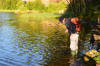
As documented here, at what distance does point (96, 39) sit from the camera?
57.2ft

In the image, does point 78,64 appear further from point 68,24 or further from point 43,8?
point 43,8

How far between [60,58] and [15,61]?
3064 mm

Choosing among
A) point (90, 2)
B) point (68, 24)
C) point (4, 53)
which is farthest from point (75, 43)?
point (90, 2)

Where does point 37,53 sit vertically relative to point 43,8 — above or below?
below

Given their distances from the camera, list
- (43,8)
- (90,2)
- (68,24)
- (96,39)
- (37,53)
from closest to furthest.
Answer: (68,24) < (37,53) < (96,39) < (90,2) < (43,8)

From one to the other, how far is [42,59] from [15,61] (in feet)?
5.96

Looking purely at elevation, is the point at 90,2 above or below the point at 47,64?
above

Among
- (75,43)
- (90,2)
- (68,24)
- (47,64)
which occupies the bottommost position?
(47,64)

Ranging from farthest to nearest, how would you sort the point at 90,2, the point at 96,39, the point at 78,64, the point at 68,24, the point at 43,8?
the point at 43,8 < the point at 90,2 < the point at 96,39 < the point at 68,24 < the point at 78,64

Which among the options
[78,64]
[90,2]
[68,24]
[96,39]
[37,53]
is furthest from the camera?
[90,2]

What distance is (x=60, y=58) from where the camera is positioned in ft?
39.0

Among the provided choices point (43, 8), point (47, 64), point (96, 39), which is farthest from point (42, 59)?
point (43, 8)

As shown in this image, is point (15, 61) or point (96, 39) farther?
point (96, 39)

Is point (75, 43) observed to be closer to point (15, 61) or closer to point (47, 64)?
point (47, 64)
